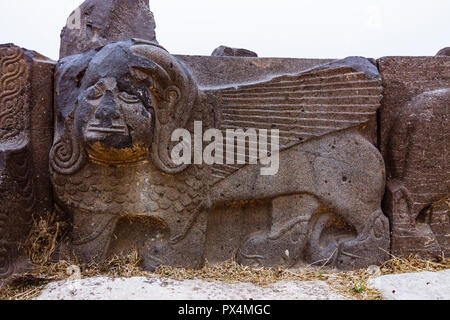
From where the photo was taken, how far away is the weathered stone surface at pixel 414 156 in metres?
2.82

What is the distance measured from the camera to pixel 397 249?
2.82 metres

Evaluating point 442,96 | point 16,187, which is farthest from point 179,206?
point 442,96

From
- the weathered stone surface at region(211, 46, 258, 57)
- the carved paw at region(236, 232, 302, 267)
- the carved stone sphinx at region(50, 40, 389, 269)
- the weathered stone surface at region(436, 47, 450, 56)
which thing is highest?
the weathered stone surface at region(436, 47, 450, 56)

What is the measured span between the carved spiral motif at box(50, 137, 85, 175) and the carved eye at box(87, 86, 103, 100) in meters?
0.29

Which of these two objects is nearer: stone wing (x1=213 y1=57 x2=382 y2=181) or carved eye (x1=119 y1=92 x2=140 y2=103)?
carved eye (x1=119 y1=92 x2=140 y2=103)

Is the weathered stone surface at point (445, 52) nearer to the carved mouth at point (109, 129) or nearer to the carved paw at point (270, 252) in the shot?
the carved paw at point (270, 252)

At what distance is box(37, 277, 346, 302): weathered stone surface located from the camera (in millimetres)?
2152

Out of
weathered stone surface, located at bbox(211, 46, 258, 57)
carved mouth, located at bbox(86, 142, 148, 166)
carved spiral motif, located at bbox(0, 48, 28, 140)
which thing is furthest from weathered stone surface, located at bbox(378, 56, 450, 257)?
carved spiral motif, located at bbox(0, 48, 28, 140)

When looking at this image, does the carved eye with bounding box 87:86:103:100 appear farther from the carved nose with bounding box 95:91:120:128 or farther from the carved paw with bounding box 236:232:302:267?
the carved paw with bounding box 236:232:302:267

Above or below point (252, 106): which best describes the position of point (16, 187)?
below

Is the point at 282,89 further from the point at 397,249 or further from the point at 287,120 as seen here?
the point at 397,249

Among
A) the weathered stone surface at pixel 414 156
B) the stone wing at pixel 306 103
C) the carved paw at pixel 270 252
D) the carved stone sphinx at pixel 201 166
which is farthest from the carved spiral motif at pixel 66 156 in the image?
the weathered stone surface at pixel 414 156

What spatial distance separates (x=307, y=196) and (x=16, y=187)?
5.95 feet

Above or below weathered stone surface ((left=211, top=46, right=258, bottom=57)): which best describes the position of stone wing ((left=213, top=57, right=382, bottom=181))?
below
